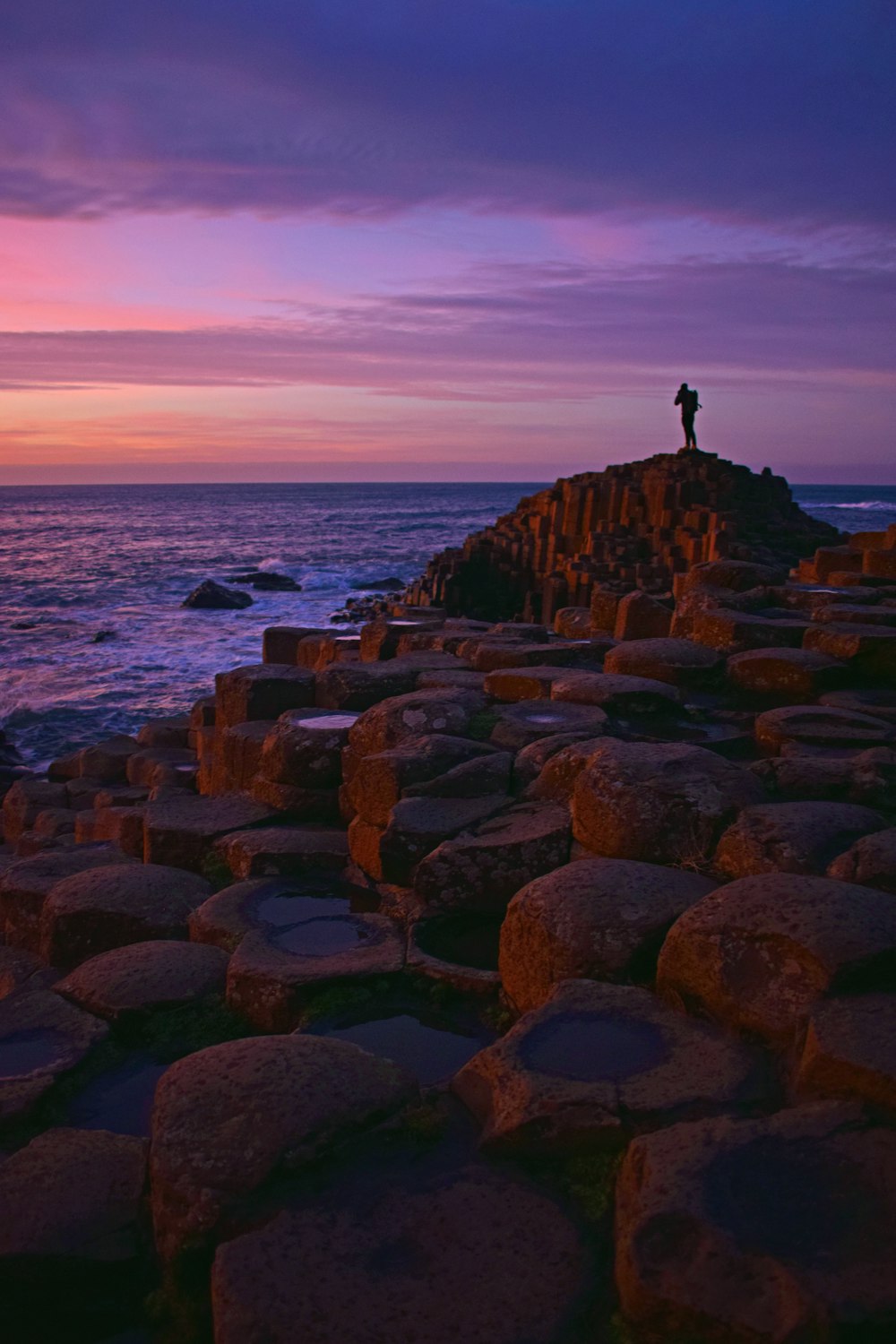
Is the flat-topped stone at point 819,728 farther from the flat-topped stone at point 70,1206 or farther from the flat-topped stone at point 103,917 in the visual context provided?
the flat-topped stone at point 70,1206

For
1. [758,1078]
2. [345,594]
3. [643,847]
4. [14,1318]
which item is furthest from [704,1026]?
[345,594]

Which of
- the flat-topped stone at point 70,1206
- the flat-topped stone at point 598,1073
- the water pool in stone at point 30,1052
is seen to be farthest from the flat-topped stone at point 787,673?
the flat-topped stone at point 70,1206

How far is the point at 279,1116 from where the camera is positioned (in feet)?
→ 9.27

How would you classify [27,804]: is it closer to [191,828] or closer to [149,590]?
[191,828]

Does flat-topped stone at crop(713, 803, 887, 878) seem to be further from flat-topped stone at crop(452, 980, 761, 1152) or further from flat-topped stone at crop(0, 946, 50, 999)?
flat-topped stone at crop(0, 946, 50, 999)

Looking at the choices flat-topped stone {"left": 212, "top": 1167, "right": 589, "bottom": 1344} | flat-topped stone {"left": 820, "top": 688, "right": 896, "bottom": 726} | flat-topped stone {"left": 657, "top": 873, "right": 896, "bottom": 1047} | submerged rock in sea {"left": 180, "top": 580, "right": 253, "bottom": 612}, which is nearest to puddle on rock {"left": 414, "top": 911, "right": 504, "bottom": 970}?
flat-topped stone {"left": 657, "top": 873, "right": 896, "bottom": 1047}

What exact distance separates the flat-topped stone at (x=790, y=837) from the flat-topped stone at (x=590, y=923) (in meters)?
0.21

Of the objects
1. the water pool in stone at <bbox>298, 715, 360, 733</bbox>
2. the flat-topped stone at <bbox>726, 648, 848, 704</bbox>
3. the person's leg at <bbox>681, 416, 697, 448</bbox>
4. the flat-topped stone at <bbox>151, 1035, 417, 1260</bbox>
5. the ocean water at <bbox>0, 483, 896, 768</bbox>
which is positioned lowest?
the ocean water at <bbox>0, 483, 896, 768</bbox>

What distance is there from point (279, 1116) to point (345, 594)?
35529 mm

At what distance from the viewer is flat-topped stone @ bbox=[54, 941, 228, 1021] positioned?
12.9ft

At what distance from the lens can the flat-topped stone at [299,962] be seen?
391cm

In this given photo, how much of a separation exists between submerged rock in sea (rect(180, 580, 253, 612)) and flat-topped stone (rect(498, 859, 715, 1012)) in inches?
1161

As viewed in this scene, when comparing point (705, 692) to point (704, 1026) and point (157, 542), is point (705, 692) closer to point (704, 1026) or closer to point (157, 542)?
point (704, 1026)

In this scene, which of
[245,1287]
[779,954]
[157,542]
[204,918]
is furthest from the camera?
[157,542]
